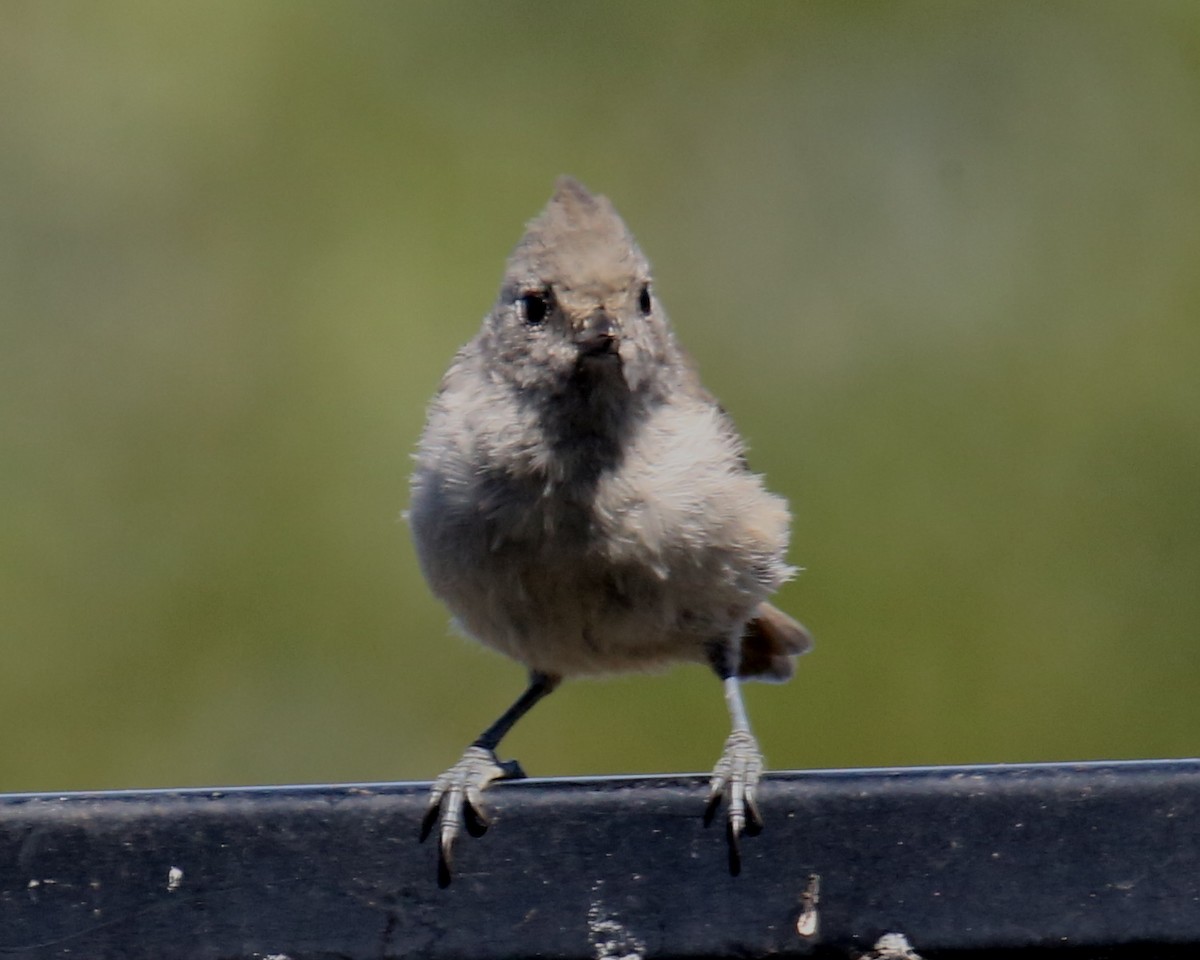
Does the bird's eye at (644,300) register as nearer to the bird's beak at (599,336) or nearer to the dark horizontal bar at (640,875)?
the bird's beak at (599,336)

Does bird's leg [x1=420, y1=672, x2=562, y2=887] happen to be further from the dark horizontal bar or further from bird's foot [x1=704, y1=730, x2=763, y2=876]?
bird's foot [x1=704, y1=730, x2=763, y2=876]

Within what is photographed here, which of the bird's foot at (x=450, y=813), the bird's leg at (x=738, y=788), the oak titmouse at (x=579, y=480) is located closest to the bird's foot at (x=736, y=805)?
the bird's leg at (x=738, y=788)

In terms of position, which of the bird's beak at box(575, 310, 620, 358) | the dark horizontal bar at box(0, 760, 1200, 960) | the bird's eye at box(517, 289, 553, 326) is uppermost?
the bird's eye at box(517, 289, 553, 326)

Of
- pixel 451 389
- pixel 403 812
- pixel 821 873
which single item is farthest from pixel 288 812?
pixel 451 389

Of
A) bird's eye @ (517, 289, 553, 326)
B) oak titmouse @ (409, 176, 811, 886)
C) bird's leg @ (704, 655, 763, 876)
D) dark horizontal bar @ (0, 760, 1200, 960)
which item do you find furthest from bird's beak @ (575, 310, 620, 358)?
dark horizontal bar @ (0, 760, 1200, 960)

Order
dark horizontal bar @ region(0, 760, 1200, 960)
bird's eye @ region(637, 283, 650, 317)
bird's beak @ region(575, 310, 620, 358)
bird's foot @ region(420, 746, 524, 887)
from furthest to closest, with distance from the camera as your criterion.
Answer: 1. bird's eye @ region(637, 283, 650, 317)
2. bird's beak @ region(575, 310, 620, 358)
3. bird's foot @ region(420, 746, 524, 887)
4. dark horizontal bar @ region(0, 760, 1200, 960)

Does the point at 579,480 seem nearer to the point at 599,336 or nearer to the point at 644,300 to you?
the point at 599,336
